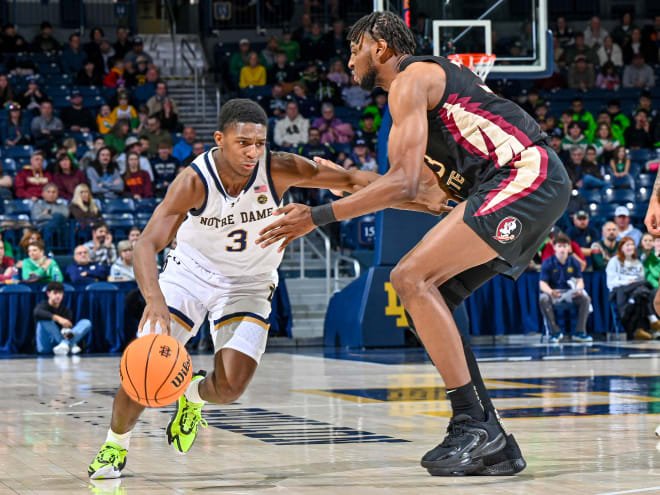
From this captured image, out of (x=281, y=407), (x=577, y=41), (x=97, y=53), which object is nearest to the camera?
(x=281, y=407)

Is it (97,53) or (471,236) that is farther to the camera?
(97,53)

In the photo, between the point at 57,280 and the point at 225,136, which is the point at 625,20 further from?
the point at 225,136

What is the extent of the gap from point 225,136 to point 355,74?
66 centimetres

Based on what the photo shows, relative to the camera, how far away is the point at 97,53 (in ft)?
66.4

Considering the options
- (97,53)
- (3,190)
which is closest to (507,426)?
(3,190)

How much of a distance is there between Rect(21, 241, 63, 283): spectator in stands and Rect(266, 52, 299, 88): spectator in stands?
805 centimetres

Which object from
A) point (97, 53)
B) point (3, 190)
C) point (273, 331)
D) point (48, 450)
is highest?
point (97, 53)

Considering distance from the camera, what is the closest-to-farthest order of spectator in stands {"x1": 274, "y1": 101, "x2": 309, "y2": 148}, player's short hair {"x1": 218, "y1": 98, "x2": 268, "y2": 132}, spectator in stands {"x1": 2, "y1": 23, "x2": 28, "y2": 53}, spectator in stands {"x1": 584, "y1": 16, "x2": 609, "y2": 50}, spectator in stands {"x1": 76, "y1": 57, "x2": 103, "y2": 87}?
player's short hair {"x1": 218, "y1": 98, "x2": 268, "y2": 132} → spectator in stands {"x1": 274, "y1": 101, "x2": 309, "y2": 148} → spectator in stands {"x1": 76, "y1": 57, "x2": 103, "y2": 87} → spectator in stands {"x1": 2, "y1": 23, "x2": 28, "y2": 53} → spectator in stands {"x1": 584, "y1": 16, "x2": 609, "y2": 50}

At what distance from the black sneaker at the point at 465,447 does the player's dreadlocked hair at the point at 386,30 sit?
1609mm

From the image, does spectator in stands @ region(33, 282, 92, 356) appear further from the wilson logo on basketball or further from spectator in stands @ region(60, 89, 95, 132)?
the wilson logo on basketball

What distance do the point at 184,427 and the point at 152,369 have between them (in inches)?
26.1

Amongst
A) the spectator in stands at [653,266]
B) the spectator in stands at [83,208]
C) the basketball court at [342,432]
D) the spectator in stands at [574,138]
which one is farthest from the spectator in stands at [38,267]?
the spectator in stands at [574,138]

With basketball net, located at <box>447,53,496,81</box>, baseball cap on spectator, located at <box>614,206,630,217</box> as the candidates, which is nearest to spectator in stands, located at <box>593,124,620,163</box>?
baseball cap on spectator, located at <box>614,206,630,217</box>

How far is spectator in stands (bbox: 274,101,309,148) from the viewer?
1816cm
